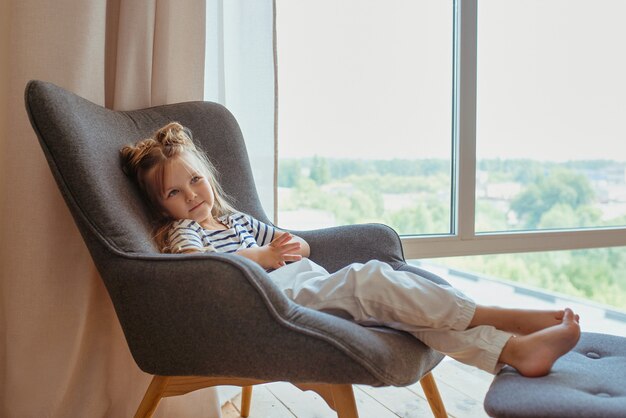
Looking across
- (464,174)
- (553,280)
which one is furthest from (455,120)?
(553,280)

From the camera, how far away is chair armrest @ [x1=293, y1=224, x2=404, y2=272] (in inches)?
62.0

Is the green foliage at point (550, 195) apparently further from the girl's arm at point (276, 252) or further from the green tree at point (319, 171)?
the girl's arm at point (276, 252)

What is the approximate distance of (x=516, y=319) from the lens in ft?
3.95

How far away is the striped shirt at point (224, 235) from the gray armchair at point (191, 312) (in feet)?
0.25

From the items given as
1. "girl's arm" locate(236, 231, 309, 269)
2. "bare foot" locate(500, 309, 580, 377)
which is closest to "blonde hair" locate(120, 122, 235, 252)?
"girl's arm" locate(236, 231, 309, 269)

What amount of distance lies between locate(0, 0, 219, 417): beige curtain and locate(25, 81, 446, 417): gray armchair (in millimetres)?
249

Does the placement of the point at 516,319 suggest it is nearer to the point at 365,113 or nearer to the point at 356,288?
the point at 356,288

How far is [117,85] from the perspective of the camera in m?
1.67

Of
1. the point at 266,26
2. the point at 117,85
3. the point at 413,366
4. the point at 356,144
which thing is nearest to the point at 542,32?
the point at 356,144

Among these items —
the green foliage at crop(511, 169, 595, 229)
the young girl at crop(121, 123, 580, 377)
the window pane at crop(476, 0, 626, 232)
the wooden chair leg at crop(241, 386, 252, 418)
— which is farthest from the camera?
the green foliage at crop(511, 169, 595, 229)

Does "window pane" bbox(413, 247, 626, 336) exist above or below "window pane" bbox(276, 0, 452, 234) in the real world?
below

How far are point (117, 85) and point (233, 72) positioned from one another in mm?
395

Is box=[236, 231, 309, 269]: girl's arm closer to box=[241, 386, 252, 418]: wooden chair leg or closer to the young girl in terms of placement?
the young girl

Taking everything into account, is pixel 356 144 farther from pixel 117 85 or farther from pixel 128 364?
pixel 128 364
